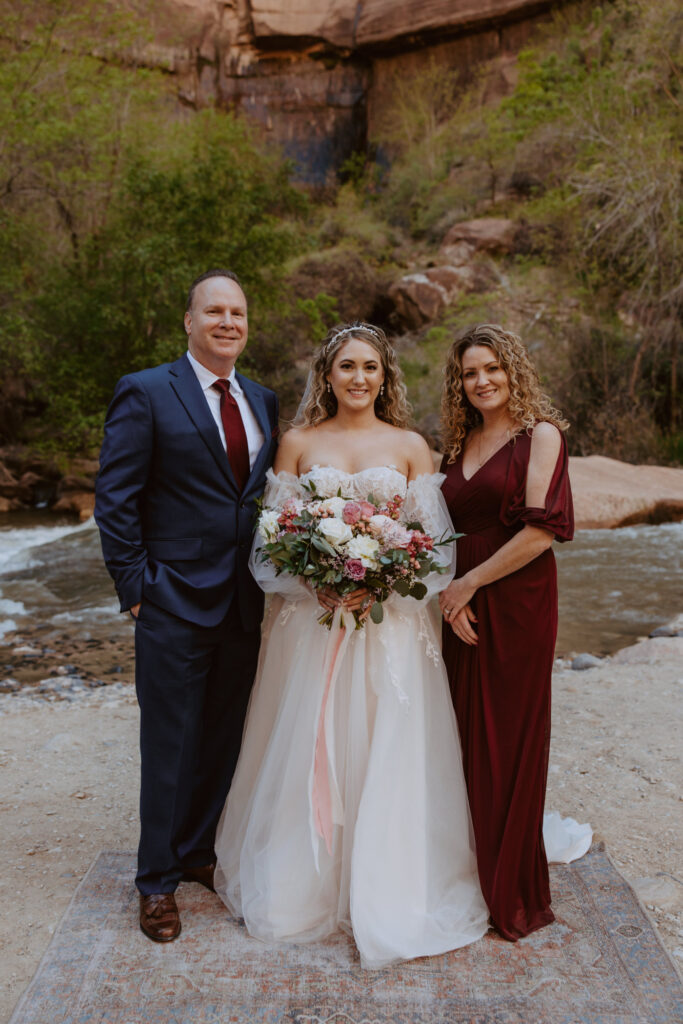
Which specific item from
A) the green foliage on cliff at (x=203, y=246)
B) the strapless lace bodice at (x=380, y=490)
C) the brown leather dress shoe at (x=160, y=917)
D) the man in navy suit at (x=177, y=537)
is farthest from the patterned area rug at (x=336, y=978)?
the green foliage on cliff at (x=203, y=246)

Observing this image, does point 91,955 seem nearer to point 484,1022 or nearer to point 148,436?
point 484,1022

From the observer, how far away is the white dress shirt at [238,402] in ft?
10.3

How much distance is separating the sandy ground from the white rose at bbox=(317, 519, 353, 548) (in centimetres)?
188

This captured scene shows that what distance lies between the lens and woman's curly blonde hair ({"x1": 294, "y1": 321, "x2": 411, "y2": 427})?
129 inches

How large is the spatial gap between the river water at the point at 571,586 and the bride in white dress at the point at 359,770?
15.4ft

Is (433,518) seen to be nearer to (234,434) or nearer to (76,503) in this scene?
(234,434)

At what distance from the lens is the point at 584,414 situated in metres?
15.2

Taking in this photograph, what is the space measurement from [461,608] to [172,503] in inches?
47.8

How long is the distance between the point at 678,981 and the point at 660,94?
16925 millimetres

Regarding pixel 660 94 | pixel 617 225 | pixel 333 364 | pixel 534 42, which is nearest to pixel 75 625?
pixel 333 364

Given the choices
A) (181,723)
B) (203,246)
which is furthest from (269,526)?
(203,246)

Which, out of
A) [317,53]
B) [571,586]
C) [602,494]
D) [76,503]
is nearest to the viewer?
[571,586]

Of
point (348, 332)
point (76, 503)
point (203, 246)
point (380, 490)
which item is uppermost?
point (203, 246)

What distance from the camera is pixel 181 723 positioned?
306 centimetres
